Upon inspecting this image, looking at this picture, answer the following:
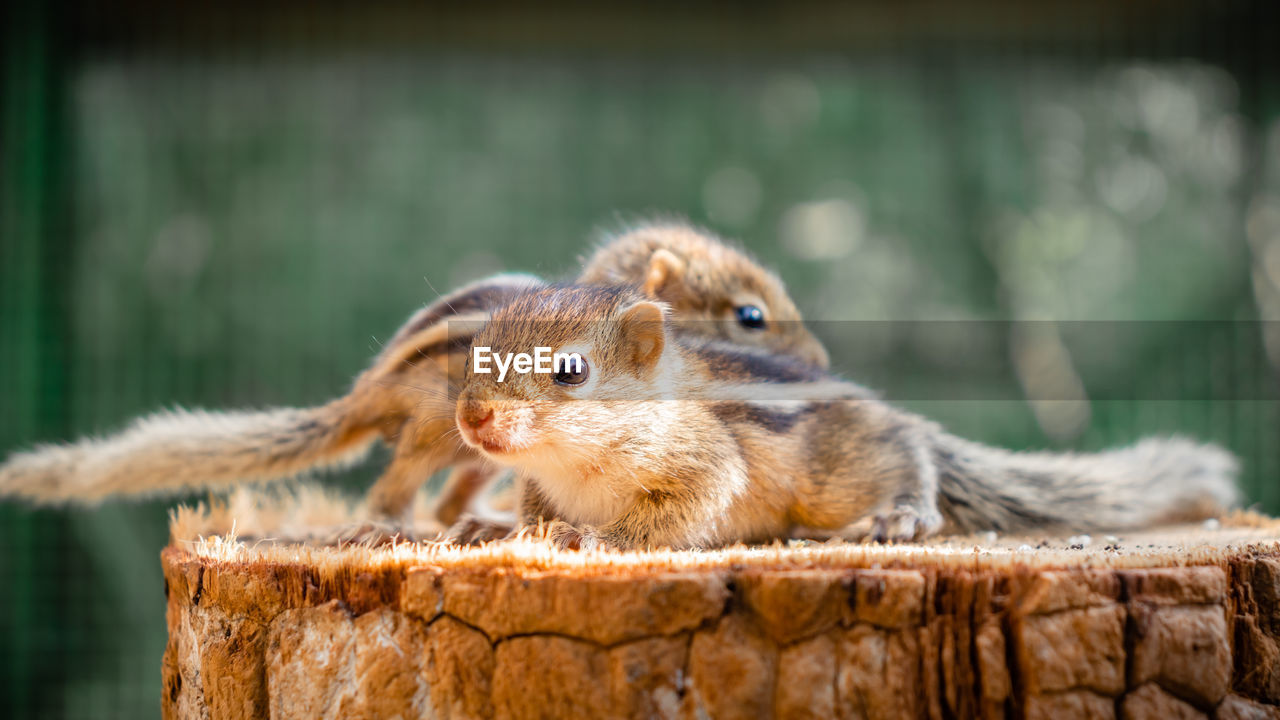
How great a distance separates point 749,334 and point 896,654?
4.57ft

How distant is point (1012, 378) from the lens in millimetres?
4758

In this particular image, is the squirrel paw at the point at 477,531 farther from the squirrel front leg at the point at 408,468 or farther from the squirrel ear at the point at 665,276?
the squirrel ear at the point at 665,276

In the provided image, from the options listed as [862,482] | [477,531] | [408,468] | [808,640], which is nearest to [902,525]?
[862,482]

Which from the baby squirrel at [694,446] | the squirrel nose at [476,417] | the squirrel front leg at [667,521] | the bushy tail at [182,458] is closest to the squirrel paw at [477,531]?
the baby squirrel at [694,446]

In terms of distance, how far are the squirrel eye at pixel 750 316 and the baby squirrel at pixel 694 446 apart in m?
0.43

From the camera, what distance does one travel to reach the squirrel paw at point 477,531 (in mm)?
1902

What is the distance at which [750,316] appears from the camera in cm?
272

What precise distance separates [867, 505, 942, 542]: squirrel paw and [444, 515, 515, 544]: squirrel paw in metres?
0.77

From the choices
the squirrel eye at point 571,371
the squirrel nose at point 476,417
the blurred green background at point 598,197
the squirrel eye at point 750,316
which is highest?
the blurred green background at point 598,197

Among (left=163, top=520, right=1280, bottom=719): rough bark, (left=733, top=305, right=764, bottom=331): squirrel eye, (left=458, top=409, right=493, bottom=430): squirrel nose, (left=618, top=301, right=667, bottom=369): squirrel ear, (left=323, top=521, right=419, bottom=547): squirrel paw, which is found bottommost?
(left=163, top=520, right=1280, bottom=719): rough bark

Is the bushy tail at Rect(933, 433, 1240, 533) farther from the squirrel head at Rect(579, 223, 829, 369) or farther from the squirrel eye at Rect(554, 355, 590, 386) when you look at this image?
the squirrel eye at Rect(554, 355, 590, 386)

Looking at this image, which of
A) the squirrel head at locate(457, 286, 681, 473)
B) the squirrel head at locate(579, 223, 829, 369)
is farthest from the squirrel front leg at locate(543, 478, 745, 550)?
the squirrel head at locate(579, 223, 829, 369)

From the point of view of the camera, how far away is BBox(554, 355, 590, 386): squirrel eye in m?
1.79

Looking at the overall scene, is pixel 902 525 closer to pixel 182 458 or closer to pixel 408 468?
pixel 408 468
